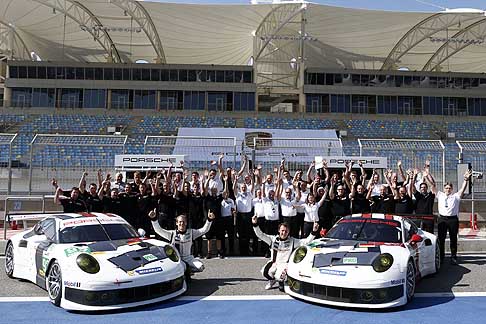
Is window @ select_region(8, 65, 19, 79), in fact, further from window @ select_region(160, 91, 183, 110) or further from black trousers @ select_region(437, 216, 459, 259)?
black trousers @ select_region(437, 216, 459, 259)

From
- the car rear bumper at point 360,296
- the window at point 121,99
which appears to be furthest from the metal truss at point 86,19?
the car rear bumper at point 360,296

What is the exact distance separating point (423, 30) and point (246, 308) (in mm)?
50969

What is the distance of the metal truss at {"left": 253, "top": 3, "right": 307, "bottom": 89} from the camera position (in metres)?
45.4

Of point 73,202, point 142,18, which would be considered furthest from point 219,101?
point 73,202

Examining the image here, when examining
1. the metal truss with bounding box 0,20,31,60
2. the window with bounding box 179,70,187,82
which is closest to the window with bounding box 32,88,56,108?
the metal truss with bounding box 0,20,31,60

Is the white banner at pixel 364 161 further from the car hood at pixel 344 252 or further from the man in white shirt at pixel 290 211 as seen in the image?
the car hood at pixel 344 252

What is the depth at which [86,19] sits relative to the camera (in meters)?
47.6

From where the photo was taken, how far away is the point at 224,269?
826 centimetres

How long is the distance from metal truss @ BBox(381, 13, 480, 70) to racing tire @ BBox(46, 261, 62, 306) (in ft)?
154

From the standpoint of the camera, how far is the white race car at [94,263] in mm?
5727

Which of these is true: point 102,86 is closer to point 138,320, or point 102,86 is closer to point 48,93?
point 48,93

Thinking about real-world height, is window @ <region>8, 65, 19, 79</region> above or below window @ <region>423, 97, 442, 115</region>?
above

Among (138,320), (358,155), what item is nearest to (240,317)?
(138,320)

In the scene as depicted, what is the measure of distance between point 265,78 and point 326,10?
1174cm
